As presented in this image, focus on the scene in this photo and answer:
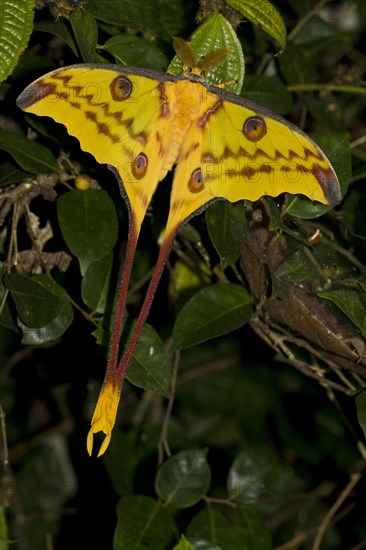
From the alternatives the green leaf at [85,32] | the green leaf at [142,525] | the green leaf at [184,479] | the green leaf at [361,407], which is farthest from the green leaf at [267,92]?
the green leaf at [142,525]

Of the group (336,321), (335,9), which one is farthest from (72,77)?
(335,9)

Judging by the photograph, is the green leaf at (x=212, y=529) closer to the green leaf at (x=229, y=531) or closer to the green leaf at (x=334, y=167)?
the green leaf at (x=229, y=531)

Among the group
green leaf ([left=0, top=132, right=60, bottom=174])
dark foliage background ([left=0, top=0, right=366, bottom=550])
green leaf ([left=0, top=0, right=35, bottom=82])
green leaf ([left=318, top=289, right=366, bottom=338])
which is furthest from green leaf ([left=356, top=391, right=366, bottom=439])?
green leaf ([left=0, top=0, right=35, bottom=82])

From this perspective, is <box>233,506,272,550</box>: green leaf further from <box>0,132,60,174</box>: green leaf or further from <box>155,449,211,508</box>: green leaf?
<box>0,132,60,174</box>: green leaf

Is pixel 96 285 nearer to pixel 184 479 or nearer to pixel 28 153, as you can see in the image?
pixel 28 153

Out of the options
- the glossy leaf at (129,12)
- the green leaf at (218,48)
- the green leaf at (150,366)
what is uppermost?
the green leaf at (218,48)

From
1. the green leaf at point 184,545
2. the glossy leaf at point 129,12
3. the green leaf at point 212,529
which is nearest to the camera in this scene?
the green leaf at point 184,545

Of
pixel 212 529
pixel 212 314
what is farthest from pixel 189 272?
pixel 212 529
